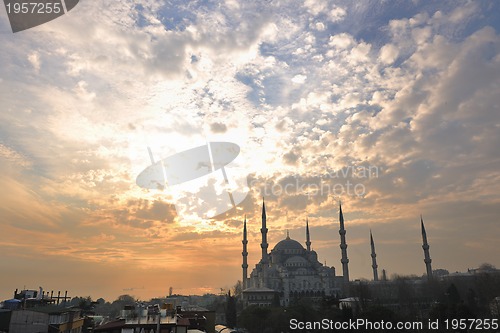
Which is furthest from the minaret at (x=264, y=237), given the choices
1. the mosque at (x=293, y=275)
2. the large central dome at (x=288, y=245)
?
the large central dome at (x=288, y=245)

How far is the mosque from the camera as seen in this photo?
85.9 metres

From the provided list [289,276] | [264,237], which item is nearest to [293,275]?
[289,276]

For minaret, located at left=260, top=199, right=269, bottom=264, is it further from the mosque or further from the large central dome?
the large central dome

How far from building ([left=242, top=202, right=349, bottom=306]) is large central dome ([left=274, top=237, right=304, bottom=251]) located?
0.94 ft

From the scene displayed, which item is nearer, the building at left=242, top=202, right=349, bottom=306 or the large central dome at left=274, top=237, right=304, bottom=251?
the building at left=242, top=202, right=349, bottom=306

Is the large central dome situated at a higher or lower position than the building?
higher

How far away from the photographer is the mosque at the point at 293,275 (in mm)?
85938

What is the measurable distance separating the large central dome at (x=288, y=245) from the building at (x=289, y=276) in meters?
0.29

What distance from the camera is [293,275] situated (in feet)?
310

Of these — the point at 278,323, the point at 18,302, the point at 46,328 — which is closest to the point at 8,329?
the point at 46,328

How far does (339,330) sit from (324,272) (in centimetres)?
5759

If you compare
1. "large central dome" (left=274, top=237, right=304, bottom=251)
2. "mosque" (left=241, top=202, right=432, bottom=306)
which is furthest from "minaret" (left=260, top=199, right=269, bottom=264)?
"large central dome" (left=274, top=237, right=304, bottom=251)

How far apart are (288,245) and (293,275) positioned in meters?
14.3

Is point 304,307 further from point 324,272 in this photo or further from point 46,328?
point 324,272
